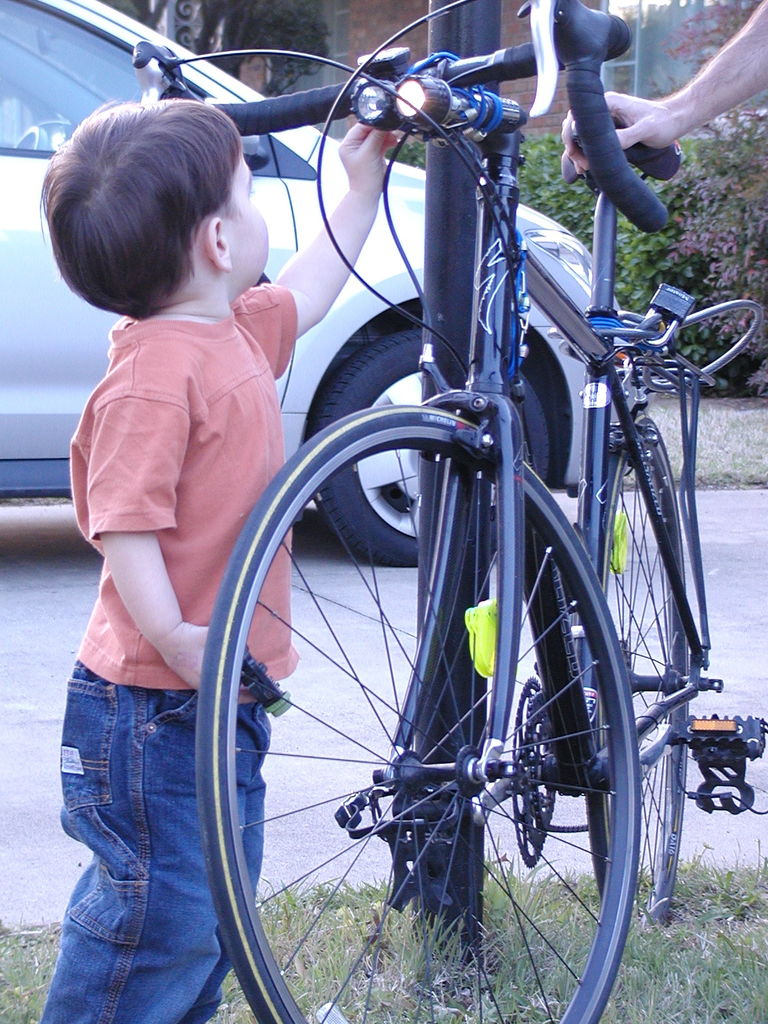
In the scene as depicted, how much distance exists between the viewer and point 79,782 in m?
1.80

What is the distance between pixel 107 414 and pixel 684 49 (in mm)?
9319

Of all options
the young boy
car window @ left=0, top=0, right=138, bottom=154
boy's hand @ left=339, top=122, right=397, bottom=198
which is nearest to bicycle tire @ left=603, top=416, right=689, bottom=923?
boy's hand @ left=339, top=122, right=397, bottom=198

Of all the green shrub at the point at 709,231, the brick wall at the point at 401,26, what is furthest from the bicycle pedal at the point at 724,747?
the brick wall at the point at 401,26

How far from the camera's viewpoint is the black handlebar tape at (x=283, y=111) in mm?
2020

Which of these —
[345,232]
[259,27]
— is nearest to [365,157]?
[345,232]

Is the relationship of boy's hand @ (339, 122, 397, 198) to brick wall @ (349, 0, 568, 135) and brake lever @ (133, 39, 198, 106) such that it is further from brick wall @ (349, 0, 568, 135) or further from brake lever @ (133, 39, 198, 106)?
brick wall @ (349, 0, 568, 135)

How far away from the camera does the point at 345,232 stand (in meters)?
2.16

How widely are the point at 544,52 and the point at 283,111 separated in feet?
1.56

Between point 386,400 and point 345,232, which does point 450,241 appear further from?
point 386,400

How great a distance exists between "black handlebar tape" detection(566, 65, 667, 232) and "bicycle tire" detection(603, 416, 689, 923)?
2.06ft

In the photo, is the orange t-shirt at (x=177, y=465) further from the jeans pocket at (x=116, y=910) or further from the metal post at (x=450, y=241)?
the metal post at (x=450, y=241)

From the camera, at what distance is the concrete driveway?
280cm

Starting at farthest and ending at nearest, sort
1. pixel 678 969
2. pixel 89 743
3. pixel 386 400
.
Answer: pixel 386 400, pixel 678 969, pixel 89 743

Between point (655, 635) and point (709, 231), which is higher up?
point (709, 231)
